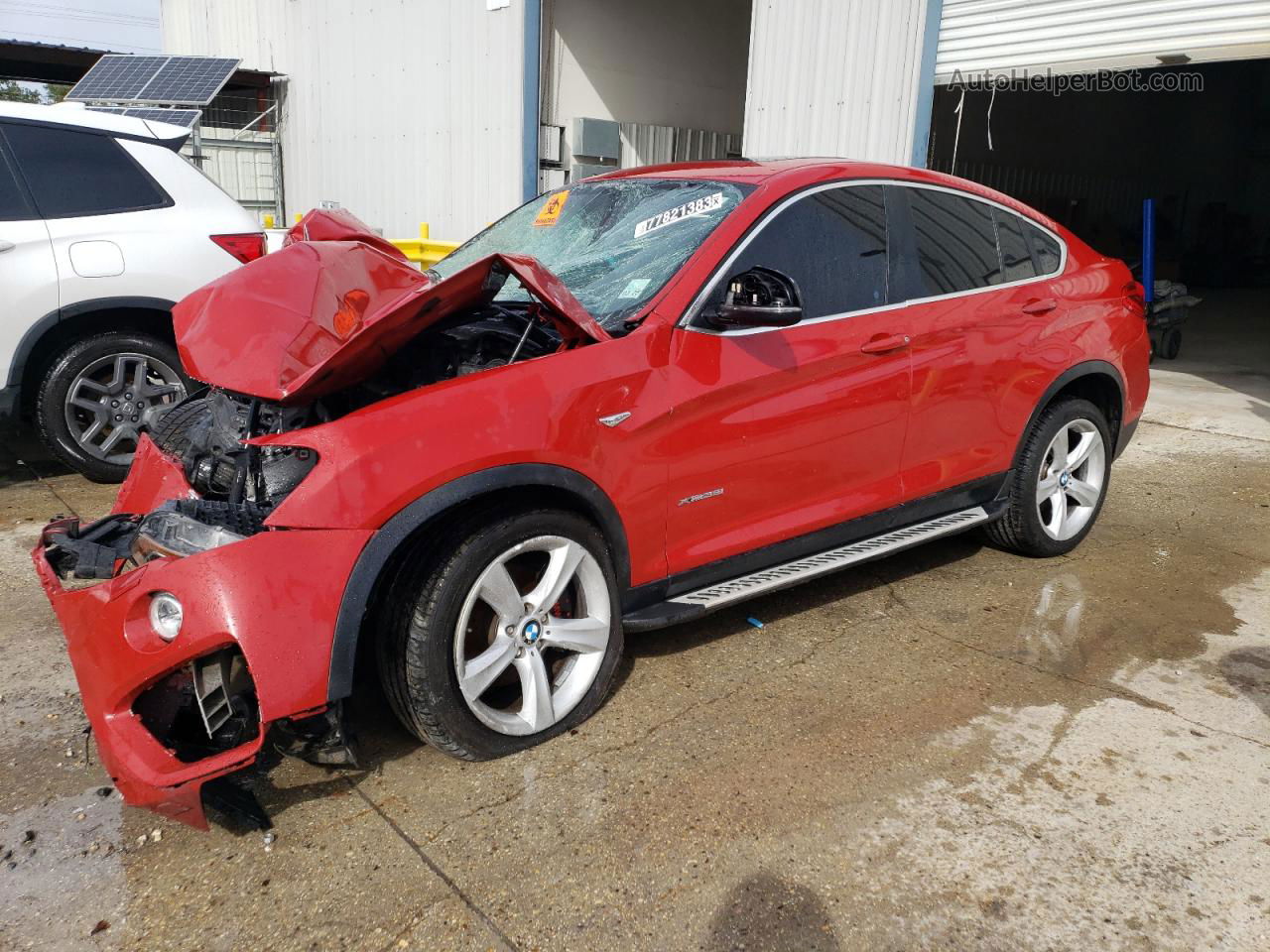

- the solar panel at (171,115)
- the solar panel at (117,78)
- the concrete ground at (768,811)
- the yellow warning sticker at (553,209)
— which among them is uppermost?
the solar panel at (117,78)

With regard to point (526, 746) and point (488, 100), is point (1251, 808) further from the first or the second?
point (488, 100)

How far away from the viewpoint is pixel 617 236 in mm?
3518

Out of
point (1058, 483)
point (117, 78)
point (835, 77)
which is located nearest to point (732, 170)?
point (1058, 483)

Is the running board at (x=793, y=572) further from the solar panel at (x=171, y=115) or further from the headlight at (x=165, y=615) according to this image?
the solar panel at (x=171, y=115)

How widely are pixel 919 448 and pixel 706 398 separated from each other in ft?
3.75

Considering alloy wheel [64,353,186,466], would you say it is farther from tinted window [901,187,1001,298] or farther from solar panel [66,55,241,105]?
solar panel [66,55,241,105]

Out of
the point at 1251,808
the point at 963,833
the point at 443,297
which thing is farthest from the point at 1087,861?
the point at 443,297

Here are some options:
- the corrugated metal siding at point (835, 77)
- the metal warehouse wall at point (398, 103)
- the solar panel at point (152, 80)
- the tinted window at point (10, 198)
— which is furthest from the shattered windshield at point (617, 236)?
the solar panel at point (152, 80)

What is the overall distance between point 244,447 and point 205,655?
2.08 feet

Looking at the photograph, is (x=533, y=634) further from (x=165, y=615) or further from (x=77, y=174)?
(x=77, y=174)

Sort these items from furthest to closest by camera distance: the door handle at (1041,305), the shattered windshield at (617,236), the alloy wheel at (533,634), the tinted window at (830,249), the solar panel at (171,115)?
the solar panel at (171,115), the door handle at (1041,305), the tinted window at (830,249), the shattered windshield at (617,236), the alloy wheel at (533,634)

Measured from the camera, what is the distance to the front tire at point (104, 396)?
16.6 ft

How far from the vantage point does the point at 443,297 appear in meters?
2.60

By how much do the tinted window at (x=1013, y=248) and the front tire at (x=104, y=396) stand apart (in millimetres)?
4050
